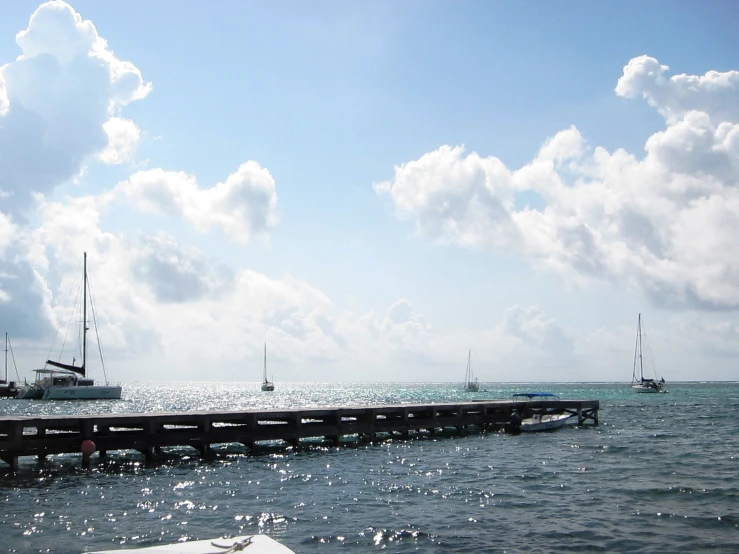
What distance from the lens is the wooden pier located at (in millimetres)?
27406

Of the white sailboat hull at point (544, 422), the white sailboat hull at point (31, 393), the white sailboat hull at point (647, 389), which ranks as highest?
the white sailboat hull at point (544, 422)

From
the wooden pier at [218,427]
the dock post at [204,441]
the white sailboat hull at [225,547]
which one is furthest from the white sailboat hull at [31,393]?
the white sailboat hull at [225,547]

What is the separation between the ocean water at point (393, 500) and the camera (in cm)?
1603

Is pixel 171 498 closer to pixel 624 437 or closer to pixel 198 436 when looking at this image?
pixel 198 436

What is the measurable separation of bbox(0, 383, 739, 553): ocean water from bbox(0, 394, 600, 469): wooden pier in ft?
2.82

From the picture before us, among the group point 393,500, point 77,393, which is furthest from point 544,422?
point 77,393

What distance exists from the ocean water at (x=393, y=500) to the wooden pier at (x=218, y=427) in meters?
0.86

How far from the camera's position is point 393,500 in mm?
20641

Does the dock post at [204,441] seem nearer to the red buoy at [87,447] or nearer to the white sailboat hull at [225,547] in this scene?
the red buoy at [87,447]

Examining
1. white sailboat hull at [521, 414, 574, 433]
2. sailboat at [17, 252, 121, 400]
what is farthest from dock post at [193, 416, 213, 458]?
sailboat at [17, 252, 121, 400]

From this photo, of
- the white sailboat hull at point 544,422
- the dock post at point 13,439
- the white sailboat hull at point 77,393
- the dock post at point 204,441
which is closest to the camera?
the dock post at point 13,439

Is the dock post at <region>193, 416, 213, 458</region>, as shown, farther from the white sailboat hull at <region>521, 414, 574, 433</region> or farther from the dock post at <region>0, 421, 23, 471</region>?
the white sailboat hull at <region>521, 414, 574, 433</region>

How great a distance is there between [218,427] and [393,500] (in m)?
15.0

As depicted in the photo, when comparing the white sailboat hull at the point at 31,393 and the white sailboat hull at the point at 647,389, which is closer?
the white sailboat hull at the point at 31,393
